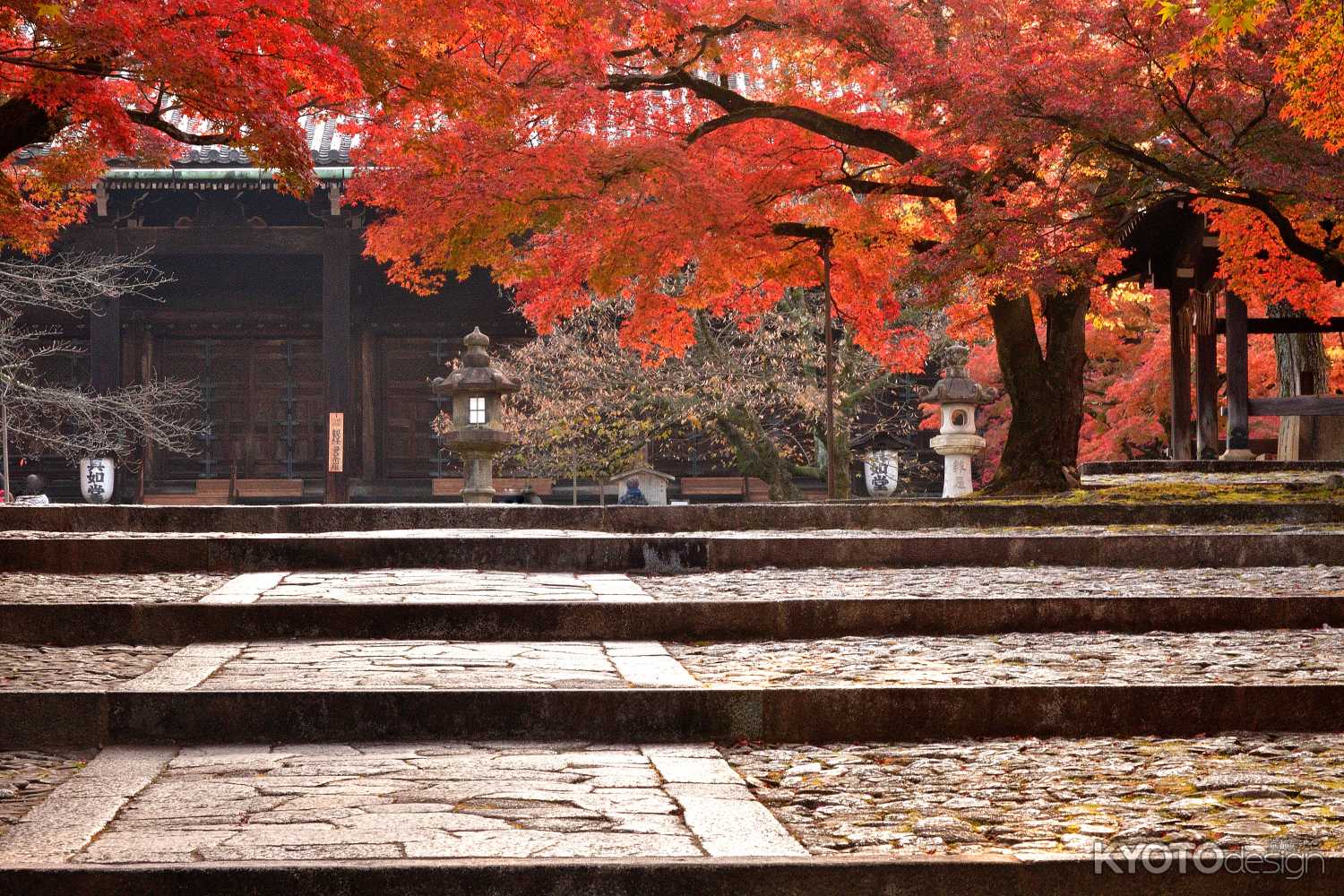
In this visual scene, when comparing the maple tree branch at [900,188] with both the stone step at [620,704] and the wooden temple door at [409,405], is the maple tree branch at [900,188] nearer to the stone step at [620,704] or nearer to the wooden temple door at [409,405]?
the stone step at [620,704]

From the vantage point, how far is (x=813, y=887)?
10.5 ft

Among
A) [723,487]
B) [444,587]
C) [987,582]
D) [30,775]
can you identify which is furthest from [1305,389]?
[30,775]

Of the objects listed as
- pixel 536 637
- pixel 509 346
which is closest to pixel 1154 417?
pixel 509 346

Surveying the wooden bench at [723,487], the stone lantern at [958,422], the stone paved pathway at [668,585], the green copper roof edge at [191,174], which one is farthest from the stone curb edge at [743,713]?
the wooden bench at [723,487]

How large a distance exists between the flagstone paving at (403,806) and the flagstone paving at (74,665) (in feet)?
2.80

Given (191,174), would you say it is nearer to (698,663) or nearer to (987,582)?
(987,582)

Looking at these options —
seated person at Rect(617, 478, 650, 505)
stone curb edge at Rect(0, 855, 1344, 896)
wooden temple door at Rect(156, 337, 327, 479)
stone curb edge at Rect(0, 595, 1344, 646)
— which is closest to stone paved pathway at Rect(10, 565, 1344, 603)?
stone curb edge at Rect(0, 595, 1344, 646)

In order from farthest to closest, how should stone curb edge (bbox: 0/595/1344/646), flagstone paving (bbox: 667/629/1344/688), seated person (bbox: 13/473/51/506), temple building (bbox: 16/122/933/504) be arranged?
temple building (bbox: 16/122/933/504)
seated person (bbox: 13/473/51/506)
stone curb edge (bbox: 0/595/1344/646)
flagstone paving (bbox: 667/629/1344/688)

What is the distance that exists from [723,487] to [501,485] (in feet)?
12.5

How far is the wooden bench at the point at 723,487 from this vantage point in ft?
73.9

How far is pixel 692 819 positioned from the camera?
3676mm

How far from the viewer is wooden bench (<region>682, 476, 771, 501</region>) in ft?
73.9

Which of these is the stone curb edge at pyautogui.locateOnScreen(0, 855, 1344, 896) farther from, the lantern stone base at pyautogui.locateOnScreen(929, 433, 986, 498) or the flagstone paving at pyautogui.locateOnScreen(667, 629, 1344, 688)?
the lantern stone base at pyautogui.locateOnScreen(929, 433, 986, 498)

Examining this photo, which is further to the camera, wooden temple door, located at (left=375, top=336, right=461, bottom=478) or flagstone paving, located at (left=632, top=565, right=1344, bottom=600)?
wooden temple door, located at (left=375, top=336, right=461, bottom=478)
